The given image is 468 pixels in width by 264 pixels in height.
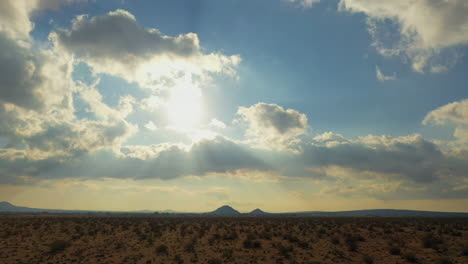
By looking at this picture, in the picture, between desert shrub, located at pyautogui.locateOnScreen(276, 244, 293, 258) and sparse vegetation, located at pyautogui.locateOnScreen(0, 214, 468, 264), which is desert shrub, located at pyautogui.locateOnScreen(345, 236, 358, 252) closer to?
sparse vegetation, located at pyautogui.locateOnScreen(0, 214, 468, 264)

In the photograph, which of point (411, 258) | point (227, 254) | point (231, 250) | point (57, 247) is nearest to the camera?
point (411, 258)

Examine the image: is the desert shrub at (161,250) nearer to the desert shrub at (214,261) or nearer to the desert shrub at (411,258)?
the desert shrub at (214,261)

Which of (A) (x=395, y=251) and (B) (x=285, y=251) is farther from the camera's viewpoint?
(B) (x=285, y=251)

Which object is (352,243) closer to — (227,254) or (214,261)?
(227,254)

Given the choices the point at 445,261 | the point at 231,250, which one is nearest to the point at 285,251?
the point at 231,250

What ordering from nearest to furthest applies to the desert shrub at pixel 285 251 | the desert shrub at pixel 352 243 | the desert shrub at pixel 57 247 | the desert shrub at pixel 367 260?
the desert shrub at pixel 367 260 → the desert shrub at pixel 285 251 → the desert shrub at pixel 57 247 → the desert shrub at pixel 352 243

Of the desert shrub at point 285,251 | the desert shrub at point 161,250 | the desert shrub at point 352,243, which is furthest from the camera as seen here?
the desert shrub at point 352,243

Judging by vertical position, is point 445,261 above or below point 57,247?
above

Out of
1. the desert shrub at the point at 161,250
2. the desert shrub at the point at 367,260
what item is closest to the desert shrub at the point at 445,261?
the desert shrub at the point at 367,260

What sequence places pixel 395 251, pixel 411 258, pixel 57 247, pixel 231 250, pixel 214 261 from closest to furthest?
pixel 411 258
pixel 214 261
pixel 395 251
pixel 231 250
pixel 57 247

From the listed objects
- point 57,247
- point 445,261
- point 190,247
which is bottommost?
point 190,247

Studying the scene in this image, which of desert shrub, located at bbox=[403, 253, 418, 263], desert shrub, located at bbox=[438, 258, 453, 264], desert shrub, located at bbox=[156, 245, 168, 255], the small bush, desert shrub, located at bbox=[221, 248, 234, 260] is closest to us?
desert shrub, located at bbox=[438, 258, 453, 264]

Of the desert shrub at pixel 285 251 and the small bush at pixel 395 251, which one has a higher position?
the small bush at pixel 395 251

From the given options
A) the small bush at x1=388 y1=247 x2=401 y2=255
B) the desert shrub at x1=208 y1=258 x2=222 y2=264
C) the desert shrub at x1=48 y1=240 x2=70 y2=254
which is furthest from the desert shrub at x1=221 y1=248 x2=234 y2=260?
the desert shrub at x1=48 y1=240 x2=70 y2=254
